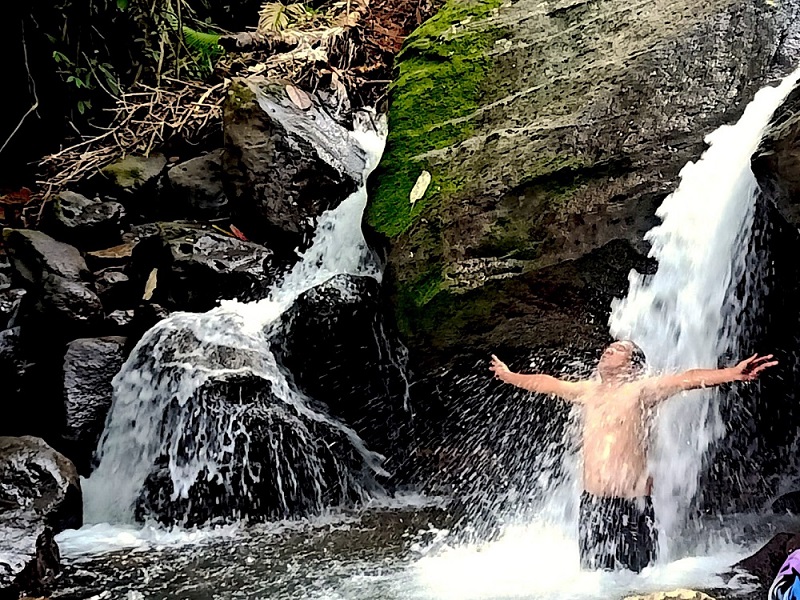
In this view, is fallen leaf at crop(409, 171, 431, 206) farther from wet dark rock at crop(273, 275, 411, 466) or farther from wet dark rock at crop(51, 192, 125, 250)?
wet dark rock at crop(51, 192, 125, 250)

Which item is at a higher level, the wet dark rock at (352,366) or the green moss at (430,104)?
the green moss at (430,104)

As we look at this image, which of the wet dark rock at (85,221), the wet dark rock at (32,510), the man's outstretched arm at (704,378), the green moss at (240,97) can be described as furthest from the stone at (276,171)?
the man's outstretched arm at (704,378)

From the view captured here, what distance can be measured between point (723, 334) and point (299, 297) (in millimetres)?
2442

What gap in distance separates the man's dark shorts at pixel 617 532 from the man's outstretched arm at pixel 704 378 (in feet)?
1.37

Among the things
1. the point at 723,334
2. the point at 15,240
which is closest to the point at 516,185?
the point at 723,334

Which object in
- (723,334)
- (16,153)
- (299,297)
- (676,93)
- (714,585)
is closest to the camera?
(714,585)

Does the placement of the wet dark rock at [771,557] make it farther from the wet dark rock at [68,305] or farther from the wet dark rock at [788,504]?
the wet dark rock at [68,305]

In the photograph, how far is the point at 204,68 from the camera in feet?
24.8

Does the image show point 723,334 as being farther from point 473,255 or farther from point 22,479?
point 22,479

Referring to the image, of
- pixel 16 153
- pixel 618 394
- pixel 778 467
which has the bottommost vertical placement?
pixel 778 467

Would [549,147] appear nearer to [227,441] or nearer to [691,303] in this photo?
[691,303]

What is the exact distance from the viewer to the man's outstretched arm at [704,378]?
266 centimetres

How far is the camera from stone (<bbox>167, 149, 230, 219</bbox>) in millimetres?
6098

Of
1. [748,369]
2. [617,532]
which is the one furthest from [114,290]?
[748,369]
